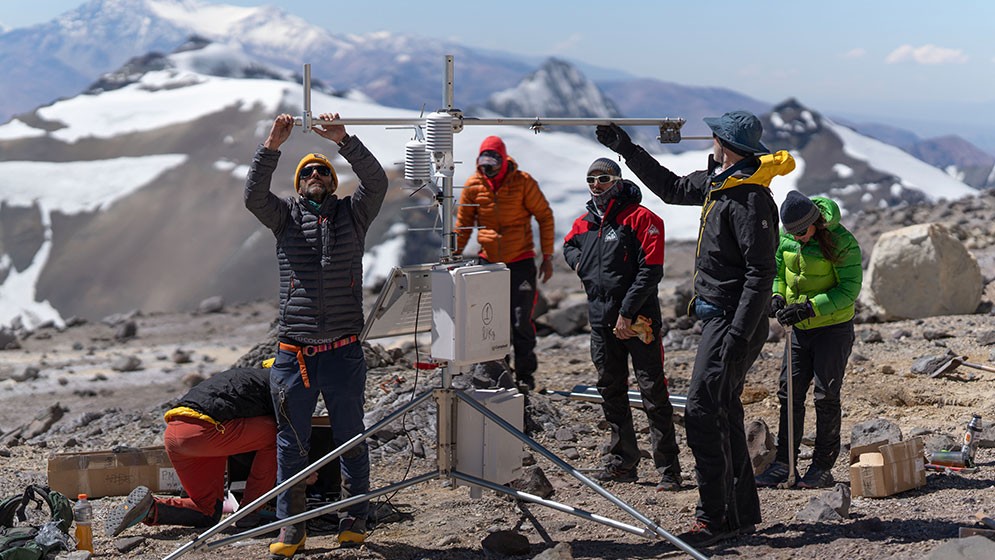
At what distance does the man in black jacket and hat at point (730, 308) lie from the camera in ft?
17.1

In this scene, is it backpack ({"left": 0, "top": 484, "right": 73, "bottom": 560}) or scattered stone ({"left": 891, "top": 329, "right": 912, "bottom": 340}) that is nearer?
backpack ({"left": 0, "top": 484, "right": 73, "bottom": 560})

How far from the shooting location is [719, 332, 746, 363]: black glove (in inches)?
206

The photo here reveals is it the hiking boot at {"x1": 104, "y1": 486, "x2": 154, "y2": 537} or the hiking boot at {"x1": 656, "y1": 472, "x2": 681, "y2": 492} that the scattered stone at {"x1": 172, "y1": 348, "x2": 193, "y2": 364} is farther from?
the hiking boot at {"x1": 656, "y1": 472, "x2": 681, "y2": 492}

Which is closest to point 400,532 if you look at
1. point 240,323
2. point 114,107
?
point 240,323

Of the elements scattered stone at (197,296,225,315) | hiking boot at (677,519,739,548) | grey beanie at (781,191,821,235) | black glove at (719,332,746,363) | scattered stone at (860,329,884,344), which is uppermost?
grey beanie at (781,191,821,235)

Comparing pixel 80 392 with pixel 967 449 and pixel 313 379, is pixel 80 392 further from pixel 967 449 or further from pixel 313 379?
pixel 967 449

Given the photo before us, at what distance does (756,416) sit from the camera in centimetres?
895

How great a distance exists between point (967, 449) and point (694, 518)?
6.24 feet

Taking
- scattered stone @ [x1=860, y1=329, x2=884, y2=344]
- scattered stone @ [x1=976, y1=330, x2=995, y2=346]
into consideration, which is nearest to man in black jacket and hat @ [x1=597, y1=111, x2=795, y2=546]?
scattered stone @ [x1=976, y1=330, x2=995, y2=346]

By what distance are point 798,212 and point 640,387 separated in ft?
4.70

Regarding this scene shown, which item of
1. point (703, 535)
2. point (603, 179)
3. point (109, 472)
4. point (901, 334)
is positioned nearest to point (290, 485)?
point (703, 535)

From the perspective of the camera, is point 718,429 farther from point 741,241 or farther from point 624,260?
point 624,260

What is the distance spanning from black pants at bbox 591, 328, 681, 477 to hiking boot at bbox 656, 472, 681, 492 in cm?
2

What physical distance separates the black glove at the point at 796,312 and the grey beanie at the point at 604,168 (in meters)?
1.30
